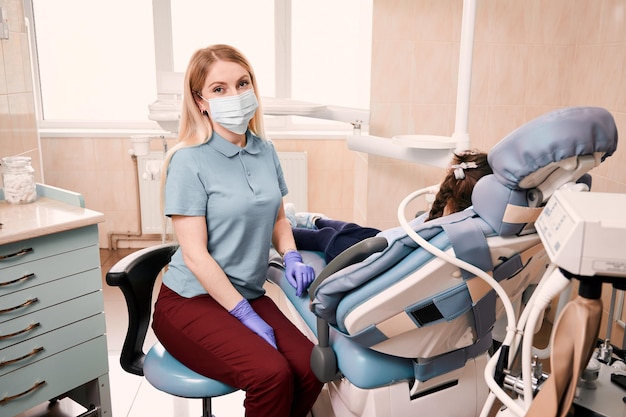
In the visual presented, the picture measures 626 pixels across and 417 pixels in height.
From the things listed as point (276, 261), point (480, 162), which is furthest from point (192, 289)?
point (480, 162)

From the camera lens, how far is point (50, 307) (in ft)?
5.82

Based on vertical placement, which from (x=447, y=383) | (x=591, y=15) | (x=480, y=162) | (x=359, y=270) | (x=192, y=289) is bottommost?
(x=447, y=383)

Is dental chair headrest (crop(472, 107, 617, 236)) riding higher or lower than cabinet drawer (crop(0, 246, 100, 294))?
higher

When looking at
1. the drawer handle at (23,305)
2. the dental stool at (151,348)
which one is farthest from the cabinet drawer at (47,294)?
the dental stool at (151,348)

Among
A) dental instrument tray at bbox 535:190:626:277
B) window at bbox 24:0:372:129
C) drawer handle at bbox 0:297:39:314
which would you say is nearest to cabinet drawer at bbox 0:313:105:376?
drawer handle at bbox 0:297:39:314

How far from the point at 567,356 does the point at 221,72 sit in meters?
1.21

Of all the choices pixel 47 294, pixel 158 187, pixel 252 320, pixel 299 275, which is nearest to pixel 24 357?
pixel 47 294

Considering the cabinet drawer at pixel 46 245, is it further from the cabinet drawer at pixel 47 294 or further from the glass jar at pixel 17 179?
the glass jar at pixel 17 179

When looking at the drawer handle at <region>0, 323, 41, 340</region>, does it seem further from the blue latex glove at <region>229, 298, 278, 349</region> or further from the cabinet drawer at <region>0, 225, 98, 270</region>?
the blue latex glove at <region>229, 298, 278, 349</region>

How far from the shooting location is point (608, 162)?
248 cm

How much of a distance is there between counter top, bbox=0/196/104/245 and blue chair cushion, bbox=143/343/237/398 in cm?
55

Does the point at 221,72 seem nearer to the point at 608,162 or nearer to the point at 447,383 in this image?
the point at 447,383

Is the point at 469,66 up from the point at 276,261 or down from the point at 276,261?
up

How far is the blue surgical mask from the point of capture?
1627 millimetres
